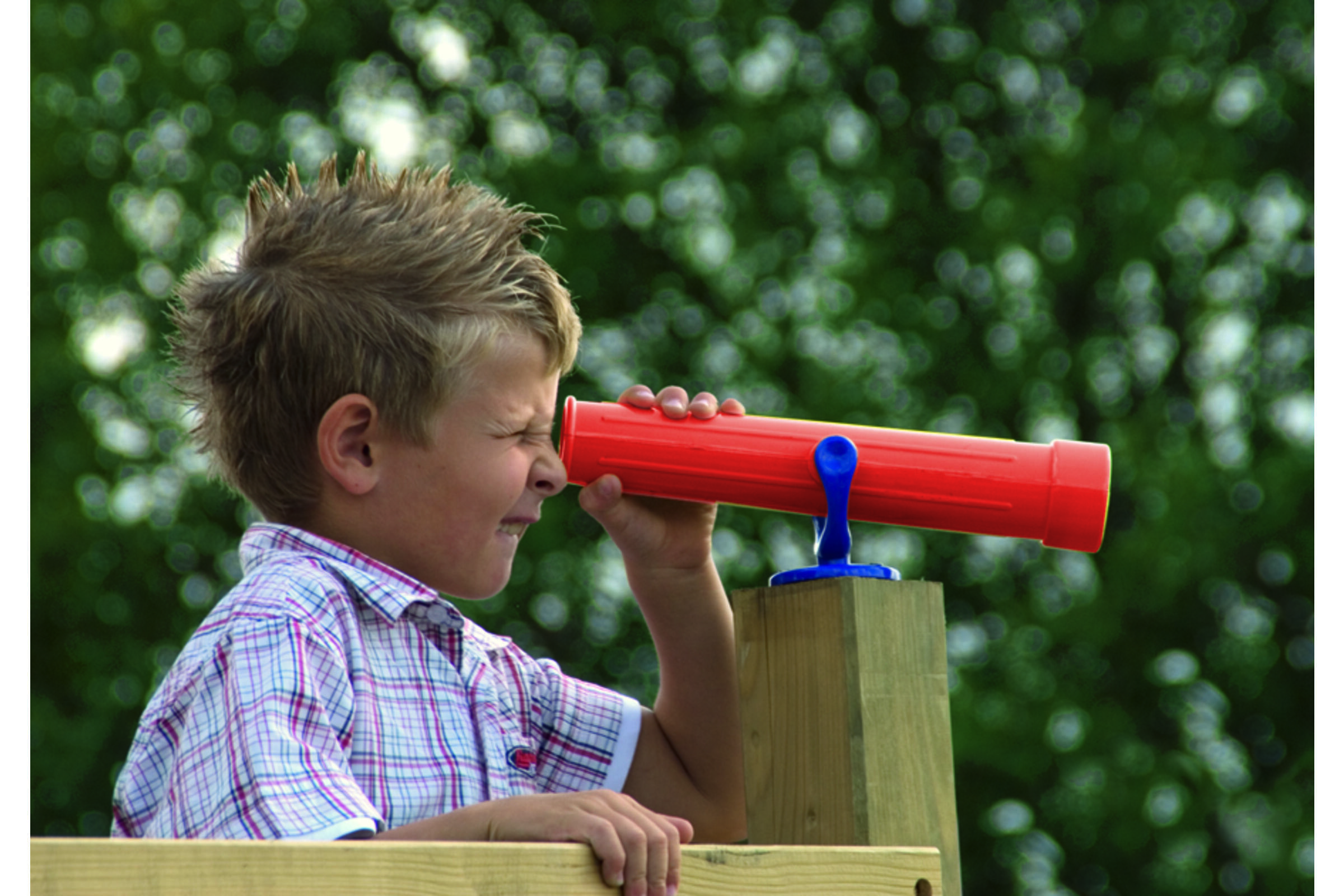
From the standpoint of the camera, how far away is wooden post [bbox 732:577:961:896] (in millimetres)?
1766

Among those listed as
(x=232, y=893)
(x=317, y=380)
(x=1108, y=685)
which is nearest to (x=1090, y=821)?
(x=1108, y=685)

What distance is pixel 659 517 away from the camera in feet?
7.74

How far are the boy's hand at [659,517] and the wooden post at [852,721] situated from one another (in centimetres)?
33

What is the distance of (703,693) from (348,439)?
0.68 m

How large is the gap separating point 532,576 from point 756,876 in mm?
7593

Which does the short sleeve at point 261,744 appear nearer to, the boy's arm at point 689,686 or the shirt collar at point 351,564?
the shirt collar at point 351,564

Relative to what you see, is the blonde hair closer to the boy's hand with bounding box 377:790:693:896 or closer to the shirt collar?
the shirt collar

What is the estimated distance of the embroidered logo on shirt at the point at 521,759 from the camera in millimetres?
2320

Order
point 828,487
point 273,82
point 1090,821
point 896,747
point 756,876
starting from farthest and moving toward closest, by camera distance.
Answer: point 273,82, point 1090,821, point 828,487, point 896,747, point 756,876

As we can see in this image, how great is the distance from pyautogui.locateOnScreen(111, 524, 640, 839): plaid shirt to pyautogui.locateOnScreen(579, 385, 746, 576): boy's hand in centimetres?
25

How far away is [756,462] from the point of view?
6.65 feet

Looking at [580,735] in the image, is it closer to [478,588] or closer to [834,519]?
[478,588]

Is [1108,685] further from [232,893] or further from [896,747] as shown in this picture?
[232,893]

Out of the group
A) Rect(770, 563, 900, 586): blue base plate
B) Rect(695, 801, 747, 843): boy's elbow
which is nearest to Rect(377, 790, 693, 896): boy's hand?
Rect(770, 563, 900, 586): blue base plate
